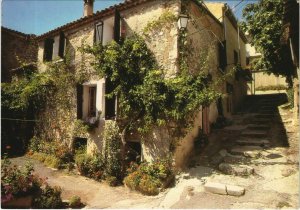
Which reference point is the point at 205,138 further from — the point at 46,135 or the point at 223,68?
the point at 46,135

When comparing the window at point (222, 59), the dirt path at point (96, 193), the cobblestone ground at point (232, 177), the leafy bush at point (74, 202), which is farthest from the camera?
the window at point (222, 59)

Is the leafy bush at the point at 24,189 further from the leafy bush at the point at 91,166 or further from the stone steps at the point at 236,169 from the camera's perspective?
the stone steps at the point at 236,169

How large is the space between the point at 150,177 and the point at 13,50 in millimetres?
14878

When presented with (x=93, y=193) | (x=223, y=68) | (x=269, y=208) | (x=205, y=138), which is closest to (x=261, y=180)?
(x=269, y=208)

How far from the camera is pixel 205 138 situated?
1034 centimetres

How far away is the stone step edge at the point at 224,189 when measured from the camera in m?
7.03

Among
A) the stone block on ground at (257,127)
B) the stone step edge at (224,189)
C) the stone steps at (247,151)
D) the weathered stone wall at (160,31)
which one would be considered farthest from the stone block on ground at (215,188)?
the stone block on ground at (257,127)

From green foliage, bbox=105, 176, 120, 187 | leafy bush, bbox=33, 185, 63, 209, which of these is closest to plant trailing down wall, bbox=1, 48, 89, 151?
green foliage, bbox=105, 176, 120, 187

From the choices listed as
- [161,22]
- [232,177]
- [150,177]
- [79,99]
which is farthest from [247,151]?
[79,99]

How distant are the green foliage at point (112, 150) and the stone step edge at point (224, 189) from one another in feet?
11.2

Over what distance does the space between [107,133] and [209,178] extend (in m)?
4.21

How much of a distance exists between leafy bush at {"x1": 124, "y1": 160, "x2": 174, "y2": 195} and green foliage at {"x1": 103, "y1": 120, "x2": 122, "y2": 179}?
0.76m

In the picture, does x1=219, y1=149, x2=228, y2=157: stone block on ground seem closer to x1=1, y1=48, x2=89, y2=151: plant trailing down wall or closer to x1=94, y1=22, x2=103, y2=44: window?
x1=1, y1=48, x2=89, y2=151: plant trailing down wall

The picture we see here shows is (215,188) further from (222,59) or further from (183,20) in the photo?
(222,59)
